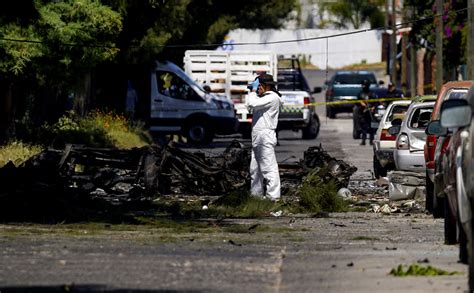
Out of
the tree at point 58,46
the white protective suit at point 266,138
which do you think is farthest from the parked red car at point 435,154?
the tree at point 58,46

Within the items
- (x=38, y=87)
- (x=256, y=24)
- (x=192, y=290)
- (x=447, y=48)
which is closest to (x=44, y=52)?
(x=38, y=87)

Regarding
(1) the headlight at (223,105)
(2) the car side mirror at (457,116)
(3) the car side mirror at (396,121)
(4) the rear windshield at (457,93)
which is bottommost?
(1) the headlight at (223,105)

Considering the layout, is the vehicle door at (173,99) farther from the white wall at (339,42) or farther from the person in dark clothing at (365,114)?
the white wall at (339,42)

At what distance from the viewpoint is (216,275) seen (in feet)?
36.4

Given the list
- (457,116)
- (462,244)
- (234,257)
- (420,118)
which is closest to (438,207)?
(234,257)

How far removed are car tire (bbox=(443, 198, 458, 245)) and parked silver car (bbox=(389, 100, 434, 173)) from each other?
9.24 m

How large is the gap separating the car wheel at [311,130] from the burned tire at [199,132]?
13.2 ft

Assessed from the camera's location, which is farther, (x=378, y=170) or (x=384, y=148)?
(x=378, y=170)

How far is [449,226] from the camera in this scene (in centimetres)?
1304

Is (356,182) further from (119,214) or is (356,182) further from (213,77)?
(213,77)

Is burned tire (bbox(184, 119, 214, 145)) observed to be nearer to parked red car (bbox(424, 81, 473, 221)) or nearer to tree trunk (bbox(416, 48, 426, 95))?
parked red car (bbox(424, 81, 473, 221))

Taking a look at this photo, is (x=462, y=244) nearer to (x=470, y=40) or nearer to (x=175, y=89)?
(x=470, y=40)

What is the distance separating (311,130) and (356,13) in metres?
50.0

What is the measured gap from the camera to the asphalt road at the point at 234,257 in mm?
10531
